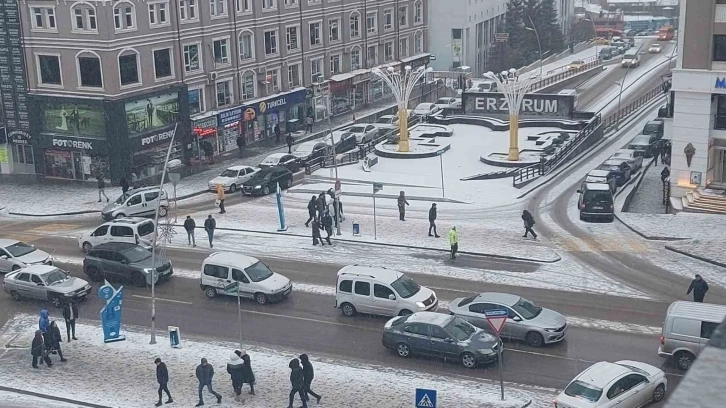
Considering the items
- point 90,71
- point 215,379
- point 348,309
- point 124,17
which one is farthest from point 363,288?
point 124,17

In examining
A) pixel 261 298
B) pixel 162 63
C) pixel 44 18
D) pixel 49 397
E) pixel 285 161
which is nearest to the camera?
pixel 49 397

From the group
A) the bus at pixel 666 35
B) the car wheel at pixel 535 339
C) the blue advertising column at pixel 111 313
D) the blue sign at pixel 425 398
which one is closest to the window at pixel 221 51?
the blue advertising column at pixel 111 313

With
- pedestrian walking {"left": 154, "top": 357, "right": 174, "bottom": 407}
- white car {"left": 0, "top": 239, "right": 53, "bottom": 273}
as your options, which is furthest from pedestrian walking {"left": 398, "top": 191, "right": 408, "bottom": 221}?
pedestrian walking {"left": 154, "top": 357, "right": 174, "bottom": 407}

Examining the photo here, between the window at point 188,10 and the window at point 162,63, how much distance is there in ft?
8.37

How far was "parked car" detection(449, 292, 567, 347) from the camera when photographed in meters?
24.2

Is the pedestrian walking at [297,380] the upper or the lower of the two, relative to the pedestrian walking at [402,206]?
upper

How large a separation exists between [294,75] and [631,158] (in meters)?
26.6

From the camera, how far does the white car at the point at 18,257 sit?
1276 inches

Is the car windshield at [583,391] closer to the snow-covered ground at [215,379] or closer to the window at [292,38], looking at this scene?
the snow-covered ground at [215,379]

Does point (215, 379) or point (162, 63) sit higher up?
point (162, 63)

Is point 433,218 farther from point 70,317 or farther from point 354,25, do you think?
point 354,25

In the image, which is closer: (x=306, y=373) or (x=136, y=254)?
(x=306, y=373)

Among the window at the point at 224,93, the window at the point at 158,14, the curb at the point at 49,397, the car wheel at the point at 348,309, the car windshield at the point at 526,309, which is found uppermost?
the window at the point at 158,14

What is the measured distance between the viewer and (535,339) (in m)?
24.3
